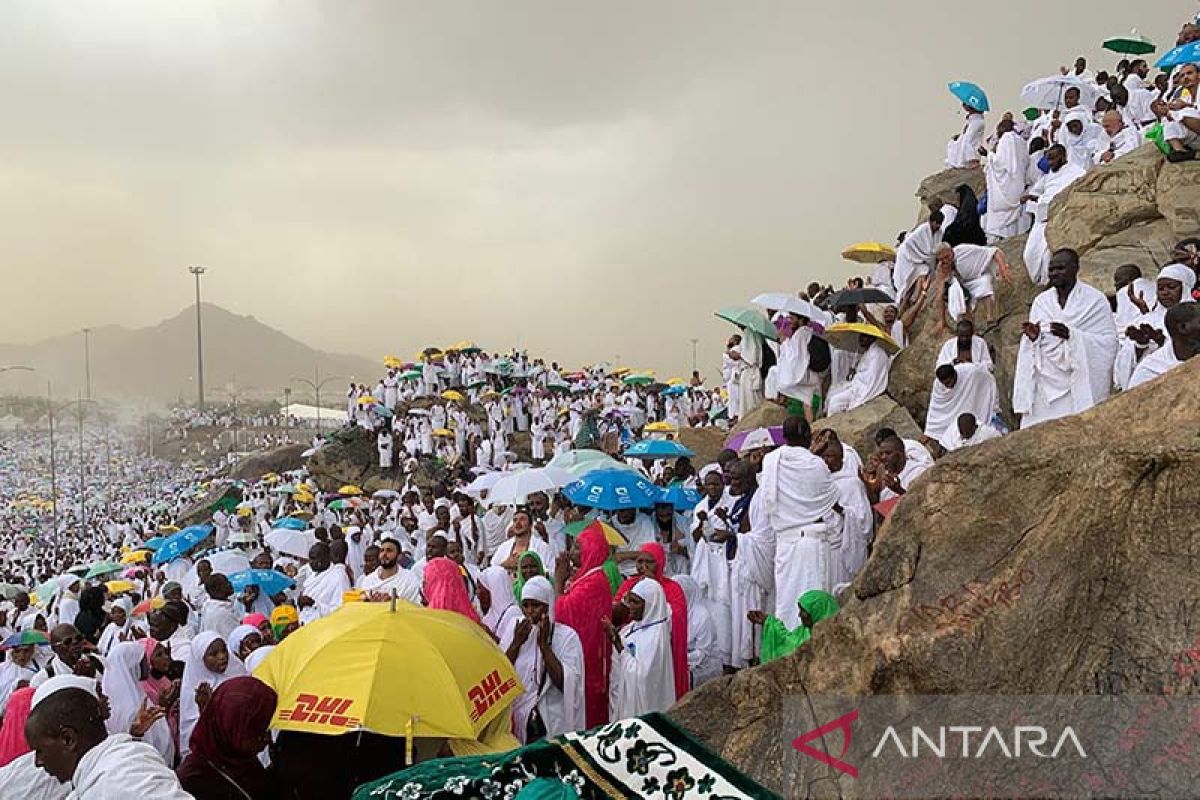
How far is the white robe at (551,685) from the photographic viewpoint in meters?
6.55

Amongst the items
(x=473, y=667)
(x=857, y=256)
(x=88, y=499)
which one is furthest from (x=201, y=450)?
(x=473, y=667)

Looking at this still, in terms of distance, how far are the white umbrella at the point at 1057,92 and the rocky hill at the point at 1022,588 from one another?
1565 centimetres

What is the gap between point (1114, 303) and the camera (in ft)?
35.4

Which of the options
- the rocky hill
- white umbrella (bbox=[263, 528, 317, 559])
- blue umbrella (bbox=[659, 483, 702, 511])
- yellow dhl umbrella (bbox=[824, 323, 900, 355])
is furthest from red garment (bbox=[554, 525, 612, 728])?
white umbrella (bbox=[263, 528, 317, 559])

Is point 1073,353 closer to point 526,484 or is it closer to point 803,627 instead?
point 803,627

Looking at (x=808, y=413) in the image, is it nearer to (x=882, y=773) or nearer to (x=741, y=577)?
(x=741, y=577)

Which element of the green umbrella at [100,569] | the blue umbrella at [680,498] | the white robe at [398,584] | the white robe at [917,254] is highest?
the white robe at [917,254]

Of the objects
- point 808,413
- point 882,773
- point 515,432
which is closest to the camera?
point 882,773

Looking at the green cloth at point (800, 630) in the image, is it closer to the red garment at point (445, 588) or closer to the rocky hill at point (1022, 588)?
the rocky hill at point (1022, 588)

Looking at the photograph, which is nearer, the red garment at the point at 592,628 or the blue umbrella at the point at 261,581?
the red garment at the point at 592,628

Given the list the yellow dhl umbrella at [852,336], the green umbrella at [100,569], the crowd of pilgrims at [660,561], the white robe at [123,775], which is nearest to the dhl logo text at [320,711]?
the crowd of pilgrims at [660,561]

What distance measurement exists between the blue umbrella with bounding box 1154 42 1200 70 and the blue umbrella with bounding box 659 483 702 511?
896 cm

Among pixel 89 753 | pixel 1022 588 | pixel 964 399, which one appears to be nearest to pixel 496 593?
pixel 89 753

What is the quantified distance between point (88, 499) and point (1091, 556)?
7180cm
